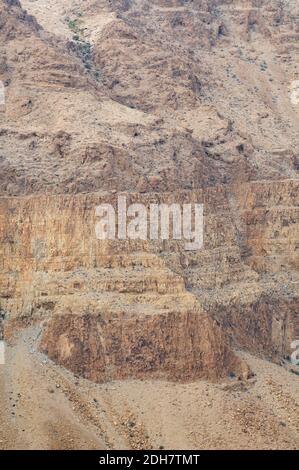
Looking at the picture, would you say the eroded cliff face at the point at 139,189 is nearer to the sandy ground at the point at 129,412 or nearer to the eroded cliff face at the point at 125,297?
the eroded cliff face at the point at 125,297

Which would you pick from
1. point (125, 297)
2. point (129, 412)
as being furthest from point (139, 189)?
point (129, 412)

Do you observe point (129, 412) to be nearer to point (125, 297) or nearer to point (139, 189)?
point (125, 297)

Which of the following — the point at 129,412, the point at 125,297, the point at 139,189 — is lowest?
the point at 129,412

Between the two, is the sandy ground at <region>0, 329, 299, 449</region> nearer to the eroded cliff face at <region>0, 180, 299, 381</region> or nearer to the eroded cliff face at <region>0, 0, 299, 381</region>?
the eroded cliff face at <region>0, 180, 299, 381</region>

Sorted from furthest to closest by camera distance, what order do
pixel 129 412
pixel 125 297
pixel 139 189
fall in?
pixel 139 189 < pixel 125 297 < pixel 129 412

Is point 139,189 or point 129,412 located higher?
point 139,189

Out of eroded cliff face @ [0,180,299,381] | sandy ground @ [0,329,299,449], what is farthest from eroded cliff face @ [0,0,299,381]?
sandy ground @ [0,329,299,449]

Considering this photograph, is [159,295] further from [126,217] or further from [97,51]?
[97,51]
